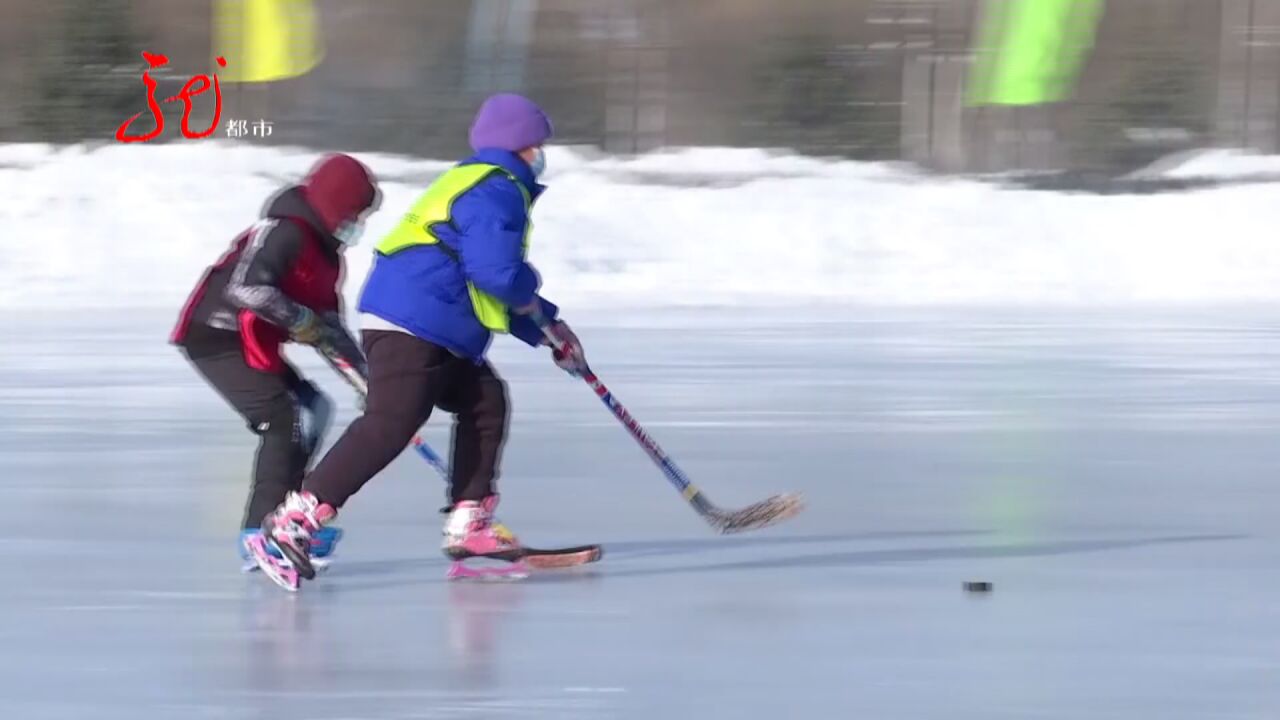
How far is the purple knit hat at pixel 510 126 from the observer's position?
225 inches

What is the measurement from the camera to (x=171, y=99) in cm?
2319

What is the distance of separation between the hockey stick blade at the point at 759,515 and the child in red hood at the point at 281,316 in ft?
3.41

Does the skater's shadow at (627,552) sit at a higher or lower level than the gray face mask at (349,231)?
lower

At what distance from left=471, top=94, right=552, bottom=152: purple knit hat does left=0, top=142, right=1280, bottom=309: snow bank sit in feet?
33.1

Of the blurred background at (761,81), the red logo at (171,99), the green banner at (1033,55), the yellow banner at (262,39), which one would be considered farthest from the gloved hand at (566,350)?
the red logo at (171,99)

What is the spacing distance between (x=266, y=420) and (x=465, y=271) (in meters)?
0.72

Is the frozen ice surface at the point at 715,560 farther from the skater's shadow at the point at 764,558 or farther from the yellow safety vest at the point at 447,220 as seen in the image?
the yellow safety vest at the point at 447,220

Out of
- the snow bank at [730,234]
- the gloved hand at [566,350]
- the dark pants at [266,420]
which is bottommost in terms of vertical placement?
the snow bank at [730,234]

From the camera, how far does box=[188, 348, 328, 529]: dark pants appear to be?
6.02 meters

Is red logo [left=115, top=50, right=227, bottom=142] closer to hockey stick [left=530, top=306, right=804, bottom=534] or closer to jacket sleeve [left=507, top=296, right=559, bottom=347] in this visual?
hockey stick [left=530, top=306, right=804, bottom=534]

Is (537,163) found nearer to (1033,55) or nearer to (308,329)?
(308,329)

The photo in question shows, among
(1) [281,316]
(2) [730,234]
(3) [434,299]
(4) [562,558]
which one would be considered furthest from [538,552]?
(2) [730,234]

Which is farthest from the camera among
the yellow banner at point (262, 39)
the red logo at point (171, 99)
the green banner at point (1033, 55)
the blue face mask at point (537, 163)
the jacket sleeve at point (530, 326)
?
the red logo at point (171, 99)

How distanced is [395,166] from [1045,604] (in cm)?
1645
